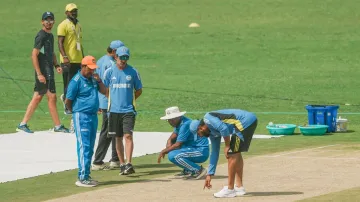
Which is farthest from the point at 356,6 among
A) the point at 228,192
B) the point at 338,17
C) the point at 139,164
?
the point at 228,192

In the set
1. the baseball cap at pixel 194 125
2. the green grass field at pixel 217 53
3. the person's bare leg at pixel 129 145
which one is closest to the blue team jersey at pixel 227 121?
the baseball cap at pixel 194 125

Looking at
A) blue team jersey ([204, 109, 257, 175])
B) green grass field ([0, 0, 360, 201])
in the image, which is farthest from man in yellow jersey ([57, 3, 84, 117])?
blue team jersey ([204, 109, 257, 175])

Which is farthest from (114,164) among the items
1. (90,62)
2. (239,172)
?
(239,172)

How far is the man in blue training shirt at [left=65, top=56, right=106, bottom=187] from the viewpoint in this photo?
1700cm

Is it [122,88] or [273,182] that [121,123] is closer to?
[122,88]

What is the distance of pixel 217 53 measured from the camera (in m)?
37.4

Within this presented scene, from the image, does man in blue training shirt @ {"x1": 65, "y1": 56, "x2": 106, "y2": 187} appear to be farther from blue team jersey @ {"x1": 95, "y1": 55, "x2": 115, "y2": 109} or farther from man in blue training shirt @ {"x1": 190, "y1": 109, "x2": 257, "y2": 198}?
man in blue training shirt @ {"x1": 190, "y1": 109, "x2": 257, "y2": 198}

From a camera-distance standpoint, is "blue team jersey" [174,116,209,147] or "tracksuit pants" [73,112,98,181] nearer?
"tracksuit pants" [73,112,98,181]

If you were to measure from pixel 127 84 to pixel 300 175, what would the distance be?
289 cm

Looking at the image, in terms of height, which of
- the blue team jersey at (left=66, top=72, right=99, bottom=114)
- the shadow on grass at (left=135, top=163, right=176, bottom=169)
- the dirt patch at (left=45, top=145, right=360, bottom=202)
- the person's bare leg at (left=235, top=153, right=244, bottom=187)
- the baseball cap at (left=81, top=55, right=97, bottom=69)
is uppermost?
the baseball cap at (left=81, top=55, right=97, bottom=69)

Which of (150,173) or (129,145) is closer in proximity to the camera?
(129,145)

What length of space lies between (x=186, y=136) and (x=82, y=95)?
5.48 feet

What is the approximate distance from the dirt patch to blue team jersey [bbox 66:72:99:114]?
1.22 metres

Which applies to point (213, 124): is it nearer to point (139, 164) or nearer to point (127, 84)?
point (127, 84)
